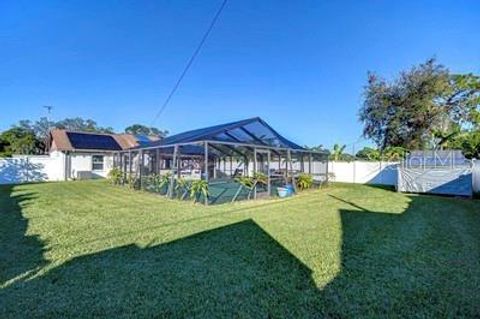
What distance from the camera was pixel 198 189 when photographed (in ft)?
31.4

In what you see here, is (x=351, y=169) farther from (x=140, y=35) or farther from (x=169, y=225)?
(x=169, y=225)

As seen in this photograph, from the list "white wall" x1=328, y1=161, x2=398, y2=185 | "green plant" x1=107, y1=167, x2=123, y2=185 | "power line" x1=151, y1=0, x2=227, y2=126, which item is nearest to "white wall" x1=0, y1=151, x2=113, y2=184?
"green plant" x1=107, y1=167, x2=123, y2=185

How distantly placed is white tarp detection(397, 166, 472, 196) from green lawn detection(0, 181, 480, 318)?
21.3 feet

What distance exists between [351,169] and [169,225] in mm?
17476

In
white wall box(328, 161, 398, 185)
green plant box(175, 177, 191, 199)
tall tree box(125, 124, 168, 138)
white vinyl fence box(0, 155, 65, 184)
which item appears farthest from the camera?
tall tree box(125, 124, 168, 138)

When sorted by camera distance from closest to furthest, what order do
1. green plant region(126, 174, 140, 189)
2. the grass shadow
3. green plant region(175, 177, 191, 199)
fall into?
the grass shadow
green plant region(175, 177, 191, 199)
green plant region(126, 174, 140, 189)

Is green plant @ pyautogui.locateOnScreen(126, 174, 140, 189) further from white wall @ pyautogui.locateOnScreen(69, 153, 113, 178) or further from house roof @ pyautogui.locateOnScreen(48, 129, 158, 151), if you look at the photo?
white wall @ pyautogui.locateOnScreen(69, 153, 113, 178)

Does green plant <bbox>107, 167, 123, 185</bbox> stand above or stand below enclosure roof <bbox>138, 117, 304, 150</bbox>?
below

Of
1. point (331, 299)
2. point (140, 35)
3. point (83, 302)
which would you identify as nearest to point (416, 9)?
point (140, 35)

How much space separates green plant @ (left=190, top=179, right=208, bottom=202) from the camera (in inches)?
365

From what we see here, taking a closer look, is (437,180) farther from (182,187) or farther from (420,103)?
(182,187)

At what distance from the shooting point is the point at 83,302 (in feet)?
A: 9.39

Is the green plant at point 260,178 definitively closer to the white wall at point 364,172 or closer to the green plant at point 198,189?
the green plant at point 198,189

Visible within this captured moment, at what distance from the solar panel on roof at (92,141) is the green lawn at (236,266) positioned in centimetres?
1564
